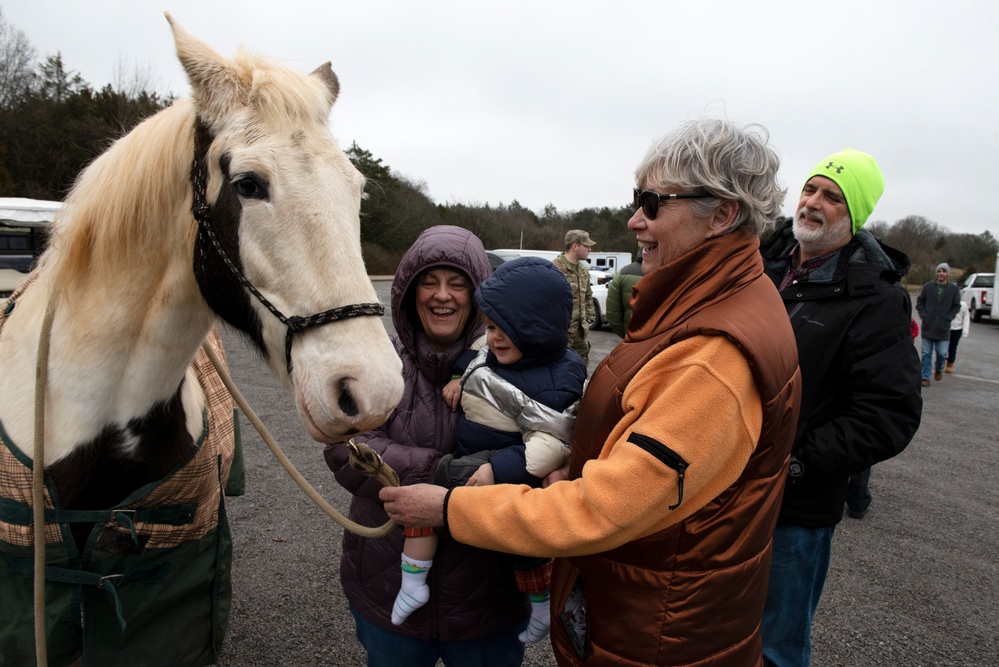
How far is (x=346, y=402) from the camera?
118 cm

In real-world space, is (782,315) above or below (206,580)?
above

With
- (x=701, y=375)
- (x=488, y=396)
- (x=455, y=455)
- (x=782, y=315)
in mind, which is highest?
(x=782, y=315)

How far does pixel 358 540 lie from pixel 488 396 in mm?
640

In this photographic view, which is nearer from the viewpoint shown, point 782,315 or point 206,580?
point 782,315

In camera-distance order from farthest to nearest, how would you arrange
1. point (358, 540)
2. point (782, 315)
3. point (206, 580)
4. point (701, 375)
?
point (206, 580) < point (358, 540) < point (782, 315) < point (701, 375)

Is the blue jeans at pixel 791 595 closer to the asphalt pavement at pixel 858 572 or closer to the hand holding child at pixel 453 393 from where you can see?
the asphalt pavement at pixel 858 572

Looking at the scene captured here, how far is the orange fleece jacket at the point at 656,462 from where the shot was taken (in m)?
1.01

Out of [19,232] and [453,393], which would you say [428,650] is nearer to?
[453,393]

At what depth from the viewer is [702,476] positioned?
3.37 ft

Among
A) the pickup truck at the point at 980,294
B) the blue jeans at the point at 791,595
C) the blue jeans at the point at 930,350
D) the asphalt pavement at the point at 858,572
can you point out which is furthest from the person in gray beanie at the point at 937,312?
the pickup truck at the point at 980,294

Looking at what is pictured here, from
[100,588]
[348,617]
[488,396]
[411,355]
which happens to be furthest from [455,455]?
[348,617]

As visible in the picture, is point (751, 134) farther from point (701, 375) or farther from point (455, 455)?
point (455, 455)

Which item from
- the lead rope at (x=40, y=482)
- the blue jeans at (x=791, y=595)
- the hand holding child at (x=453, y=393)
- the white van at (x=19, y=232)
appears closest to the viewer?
the lead rope at (x=40, y=482)

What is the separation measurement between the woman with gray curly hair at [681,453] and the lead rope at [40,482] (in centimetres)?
95
